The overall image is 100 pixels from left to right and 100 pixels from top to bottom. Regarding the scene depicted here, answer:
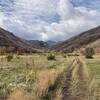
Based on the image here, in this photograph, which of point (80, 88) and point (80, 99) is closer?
point (80, 99)

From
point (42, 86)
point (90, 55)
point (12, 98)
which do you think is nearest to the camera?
point (12, 98)

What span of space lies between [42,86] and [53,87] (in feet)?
3.93

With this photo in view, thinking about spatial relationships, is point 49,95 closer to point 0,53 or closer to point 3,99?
point 3,99

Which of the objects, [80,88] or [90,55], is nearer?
[80,88]

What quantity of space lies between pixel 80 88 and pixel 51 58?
158 feet

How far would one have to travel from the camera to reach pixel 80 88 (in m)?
16.8

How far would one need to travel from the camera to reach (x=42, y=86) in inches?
622

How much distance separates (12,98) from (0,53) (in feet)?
197

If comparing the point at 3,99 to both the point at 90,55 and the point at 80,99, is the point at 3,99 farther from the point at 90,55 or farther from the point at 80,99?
the point at 90,55

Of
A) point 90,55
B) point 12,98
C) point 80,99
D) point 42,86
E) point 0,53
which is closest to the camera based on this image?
point 12,98

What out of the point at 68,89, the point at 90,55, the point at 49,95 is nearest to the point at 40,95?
the point at 49,95

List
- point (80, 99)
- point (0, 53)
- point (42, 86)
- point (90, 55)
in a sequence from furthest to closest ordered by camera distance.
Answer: point (90, 55), point (0, 53), point (42, 86), point (80, 99)

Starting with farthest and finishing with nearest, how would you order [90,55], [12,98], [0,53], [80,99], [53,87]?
1. [90,55]
2. [0,53]
3. [53,87]
4. [80,99]
5. [12,98]

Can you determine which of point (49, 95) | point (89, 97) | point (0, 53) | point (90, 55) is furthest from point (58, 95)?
point (90, 55)
